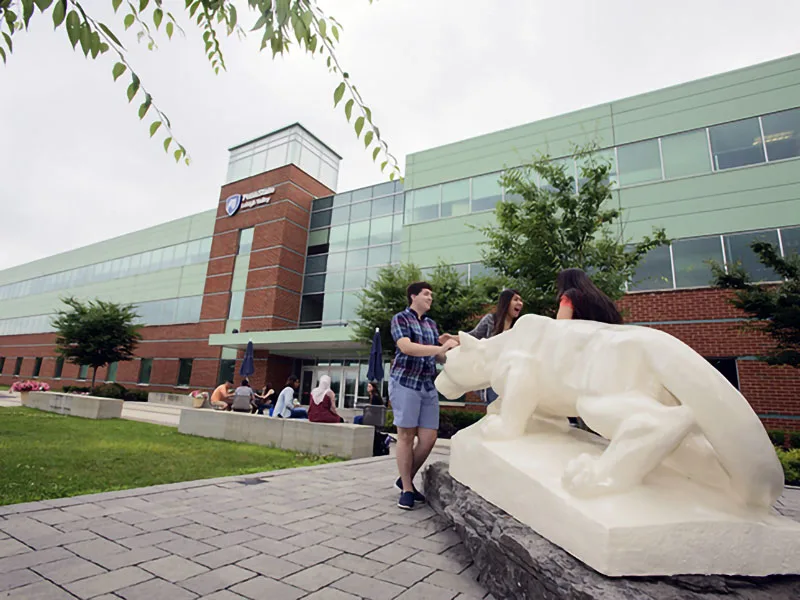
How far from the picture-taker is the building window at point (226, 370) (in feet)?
78.6

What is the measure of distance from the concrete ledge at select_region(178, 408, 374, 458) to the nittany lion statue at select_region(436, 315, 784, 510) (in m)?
5.00

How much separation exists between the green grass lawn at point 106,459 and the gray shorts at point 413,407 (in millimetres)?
2659

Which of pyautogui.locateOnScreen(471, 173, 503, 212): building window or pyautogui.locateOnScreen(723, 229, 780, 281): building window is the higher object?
pyautogui.locateOnScreen(471, 173, 503, 212): building window

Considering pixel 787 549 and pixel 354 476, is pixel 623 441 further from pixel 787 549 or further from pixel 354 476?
pixel 354 476

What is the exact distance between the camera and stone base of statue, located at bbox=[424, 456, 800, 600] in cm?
157

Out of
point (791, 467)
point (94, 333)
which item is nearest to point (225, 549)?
point (791, 467)

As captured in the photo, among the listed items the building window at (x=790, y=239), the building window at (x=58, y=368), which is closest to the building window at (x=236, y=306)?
the building window at (x=58, y=368)

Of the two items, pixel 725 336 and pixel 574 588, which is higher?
pixel 725 336

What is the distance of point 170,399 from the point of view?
2445cm

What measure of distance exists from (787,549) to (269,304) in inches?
920

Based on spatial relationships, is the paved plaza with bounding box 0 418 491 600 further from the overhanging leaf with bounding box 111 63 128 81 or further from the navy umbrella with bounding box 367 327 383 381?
the navy umbrella with bounding box 367 327 383 381

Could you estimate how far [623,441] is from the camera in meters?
1.89

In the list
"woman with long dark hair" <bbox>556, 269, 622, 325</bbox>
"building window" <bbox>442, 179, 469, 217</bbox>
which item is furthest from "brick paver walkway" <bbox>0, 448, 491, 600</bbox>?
"building window" <bbox>442, 179, 469, 217</bbox>

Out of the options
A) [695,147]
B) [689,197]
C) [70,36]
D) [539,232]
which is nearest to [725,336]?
[689,197]
